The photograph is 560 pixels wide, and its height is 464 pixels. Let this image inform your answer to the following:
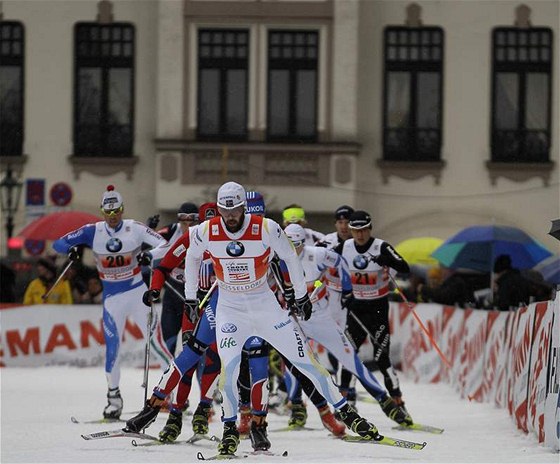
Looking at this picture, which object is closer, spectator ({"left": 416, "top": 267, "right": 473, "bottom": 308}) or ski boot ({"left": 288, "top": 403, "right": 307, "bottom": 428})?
ski boot ({"left": 288, "top": 403, "right": 307, "bottom": 428})

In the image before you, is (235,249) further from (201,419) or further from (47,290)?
(47,290)

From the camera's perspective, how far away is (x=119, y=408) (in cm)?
1608

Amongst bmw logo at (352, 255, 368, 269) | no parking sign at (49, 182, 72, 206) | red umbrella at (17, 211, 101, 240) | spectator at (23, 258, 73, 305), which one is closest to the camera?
bmw logo at (352, 255, 368, 269)

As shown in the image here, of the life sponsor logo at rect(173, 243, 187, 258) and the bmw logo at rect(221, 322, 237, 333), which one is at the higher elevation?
the life sponsor logo at rect(173, 243, 187, 258)

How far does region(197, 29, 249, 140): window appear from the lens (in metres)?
36.1

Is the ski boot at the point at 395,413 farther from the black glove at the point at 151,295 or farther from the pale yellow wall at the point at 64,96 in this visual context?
the pale yellow wall at the point at 64,96

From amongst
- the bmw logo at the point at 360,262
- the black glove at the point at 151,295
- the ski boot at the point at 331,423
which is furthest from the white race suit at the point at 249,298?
the bmw logo at the point at 360,262

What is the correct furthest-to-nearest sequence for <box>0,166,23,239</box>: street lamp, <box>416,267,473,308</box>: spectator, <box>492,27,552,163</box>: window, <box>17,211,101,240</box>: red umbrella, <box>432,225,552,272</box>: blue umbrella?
<box>492,27,552,163</box>: window, <box>0,166,23,239</box>: street lamp, <box>17,211,101,240</box>: red umbrella, <box>416,267,473,308</box>: spectator, <box>432,225,552,272</box>: blue umbrella

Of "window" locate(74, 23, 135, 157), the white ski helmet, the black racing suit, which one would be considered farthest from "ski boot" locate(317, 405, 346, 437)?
"window" locate(74, 23, 135, 157)

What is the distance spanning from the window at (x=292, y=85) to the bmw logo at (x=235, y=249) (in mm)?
23920

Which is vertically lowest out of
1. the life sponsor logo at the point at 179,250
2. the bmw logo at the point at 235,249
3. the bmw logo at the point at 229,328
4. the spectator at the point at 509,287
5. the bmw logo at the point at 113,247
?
the spectator at the point at 509,287

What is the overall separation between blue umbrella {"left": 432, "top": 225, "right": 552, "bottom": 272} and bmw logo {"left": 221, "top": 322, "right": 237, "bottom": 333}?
11.4 m

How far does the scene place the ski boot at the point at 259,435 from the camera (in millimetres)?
12797

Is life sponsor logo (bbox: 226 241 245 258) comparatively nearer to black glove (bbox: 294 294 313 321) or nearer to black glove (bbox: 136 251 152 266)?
black glove (bbox: 294 294 313 321)
